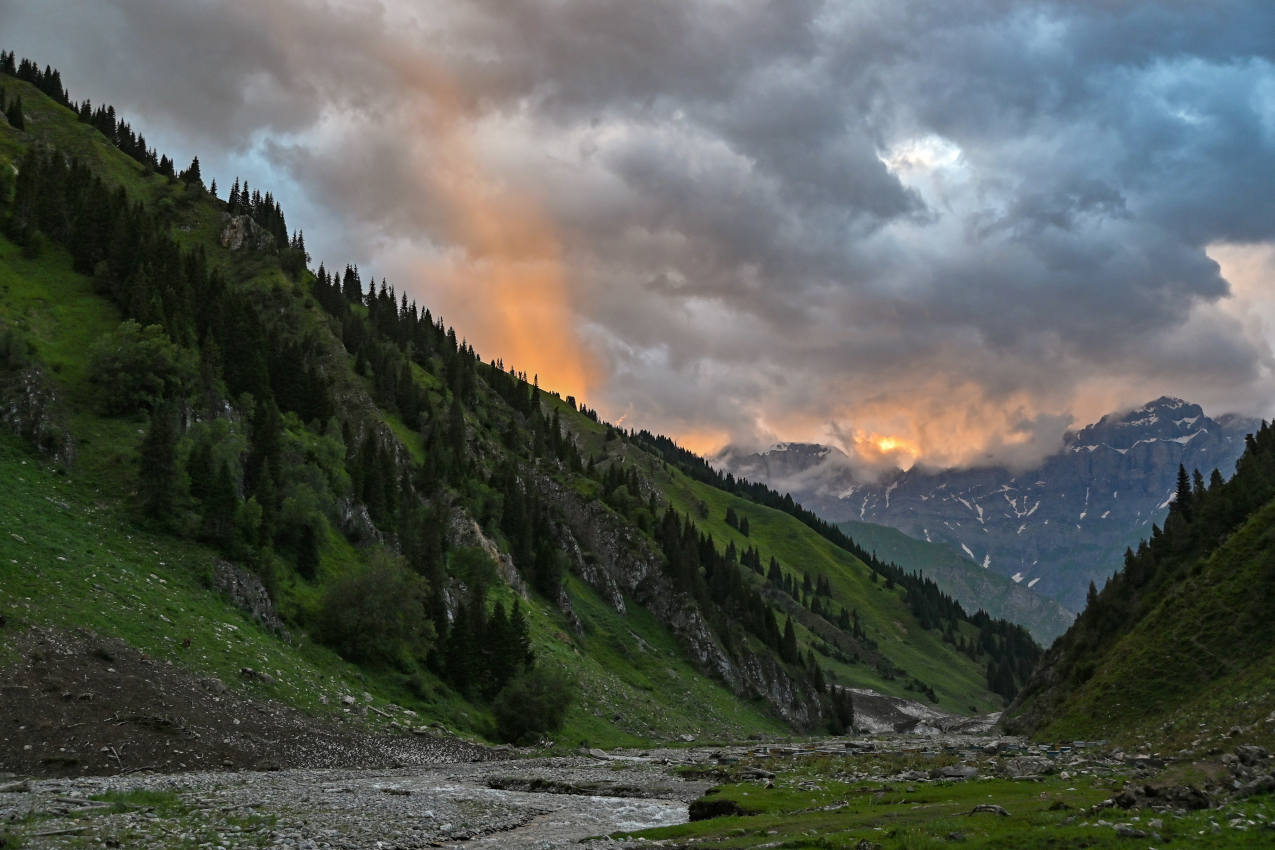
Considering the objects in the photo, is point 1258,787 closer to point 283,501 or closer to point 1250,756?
point 1250,756

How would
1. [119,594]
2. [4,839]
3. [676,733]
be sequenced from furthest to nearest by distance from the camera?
[676,733] → [119,594] → [4,839]

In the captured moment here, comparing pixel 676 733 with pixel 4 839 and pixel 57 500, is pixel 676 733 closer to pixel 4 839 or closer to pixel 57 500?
pixel 57 500

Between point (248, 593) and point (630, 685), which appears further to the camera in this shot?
point (630, 685)

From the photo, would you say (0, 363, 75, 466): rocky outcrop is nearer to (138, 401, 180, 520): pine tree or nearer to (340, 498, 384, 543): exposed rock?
(138, 401, 180, 520): pine tree

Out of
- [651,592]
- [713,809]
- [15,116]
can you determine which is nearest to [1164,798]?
[713,809]

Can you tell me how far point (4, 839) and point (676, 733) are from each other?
334 feet

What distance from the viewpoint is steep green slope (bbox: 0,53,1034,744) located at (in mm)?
73000

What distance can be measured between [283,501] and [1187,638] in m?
94.8

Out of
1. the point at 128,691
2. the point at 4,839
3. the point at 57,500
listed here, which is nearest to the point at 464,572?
the point at 57,500

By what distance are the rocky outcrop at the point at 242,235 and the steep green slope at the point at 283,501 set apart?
0.53 m

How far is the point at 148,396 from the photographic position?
9038 cm

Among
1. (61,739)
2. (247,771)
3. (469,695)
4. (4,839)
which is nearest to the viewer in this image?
(4,839)

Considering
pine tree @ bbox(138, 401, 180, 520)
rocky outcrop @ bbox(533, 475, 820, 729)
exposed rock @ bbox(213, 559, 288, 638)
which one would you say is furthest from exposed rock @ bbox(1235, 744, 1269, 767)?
rocky outcrop @ bbox(533, 475, 820, 729)

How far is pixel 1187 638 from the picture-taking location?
88.2 m
